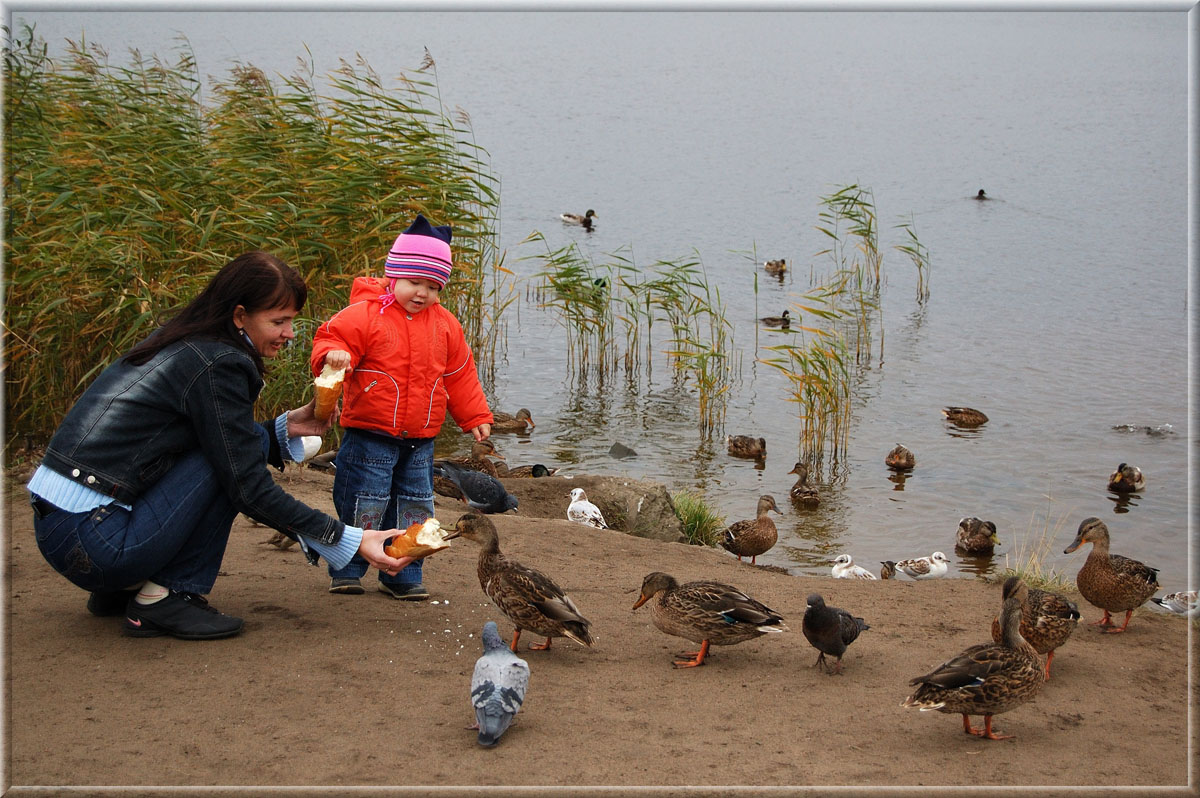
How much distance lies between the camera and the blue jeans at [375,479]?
5.68m

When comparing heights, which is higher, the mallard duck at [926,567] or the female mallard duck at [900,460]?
the female mallard duck at [900,460]

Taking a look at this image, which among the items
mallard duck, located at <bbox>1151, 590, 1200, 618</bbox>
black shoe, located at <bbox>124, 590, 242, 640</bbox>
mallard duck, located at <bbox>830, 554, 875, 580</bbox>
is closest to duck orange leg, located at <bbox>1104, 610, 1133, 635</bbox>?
mallard duck, located at <bbox>1151, 590, 1200, 618</bbox>

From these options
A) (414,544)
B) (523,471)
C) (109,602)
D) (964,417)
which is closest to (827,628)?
(414,544)

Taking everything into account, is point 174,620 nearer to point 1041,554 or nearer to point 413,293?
point 413,293

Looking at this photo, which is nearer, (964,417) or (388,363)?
(388,363)

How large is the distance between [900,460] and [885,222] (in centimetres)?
1359

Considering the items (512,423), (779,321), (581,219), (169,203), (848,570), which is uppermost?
(581,219)

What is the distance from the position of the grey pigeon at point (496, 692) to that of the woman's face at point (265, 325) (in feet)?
5.65

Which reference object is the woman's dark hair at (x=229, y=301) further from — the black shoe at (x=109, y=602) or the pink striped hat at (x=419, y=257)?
the black shoe at (x=109, y=602)

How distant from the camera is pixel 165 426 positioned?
4668 millimetres

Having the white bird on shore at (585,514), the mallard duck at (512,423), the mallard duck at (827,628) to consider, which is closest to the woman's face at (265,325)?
the mallard duck at (827,628)

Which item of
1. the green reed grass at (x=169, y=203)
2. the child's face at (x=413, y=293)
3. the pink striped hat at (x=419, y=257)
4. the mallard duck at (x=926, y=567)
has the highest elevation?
the green reed grass at (x=169, y=203)

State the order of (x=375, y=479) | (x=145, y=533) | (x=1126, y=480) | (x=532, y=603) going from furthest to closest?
1. (x=1126, y=480)
2. (x=375, y=479)
3. (x=532, y=603)
4. (x=145, y=533)

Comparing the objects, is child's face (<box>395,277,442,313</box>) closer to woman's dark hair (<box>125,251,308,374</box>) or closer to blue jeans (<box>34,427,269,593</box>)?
woman's dark hair (<box>125,251,308,374</box>)
